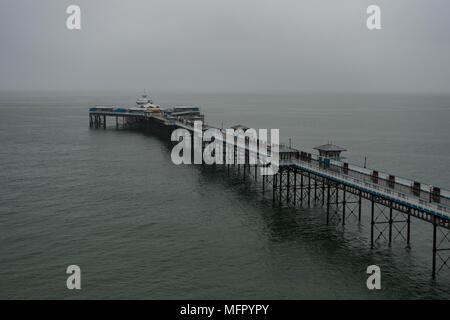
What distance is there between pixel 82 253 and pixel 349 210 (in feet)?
101

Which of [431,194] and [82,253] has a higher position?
[431,194]

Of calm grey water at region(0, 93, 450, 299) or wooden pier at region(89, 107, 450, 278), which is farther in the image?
wooden pier at region(89, 107, 450, 278)

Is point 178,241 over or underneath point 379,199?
underneath

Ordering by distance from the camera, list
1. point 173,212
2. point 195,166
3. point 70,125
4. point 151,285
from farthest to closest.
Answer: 1. point 70,125
2. point 195,166
3. point 173,212
4. point 151,285

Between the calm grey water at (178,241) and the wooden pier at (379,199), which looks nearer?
the calm grey water at (178,241)

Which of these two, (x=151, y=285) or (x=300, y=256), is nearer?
(x=151, y=285)

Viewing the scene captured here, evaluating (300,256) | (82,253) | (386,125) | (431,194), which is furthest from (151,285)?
Result: (386,125)

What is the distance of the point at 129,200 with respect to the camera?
58.1 m

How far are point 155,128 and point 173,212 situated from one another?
84711 mm

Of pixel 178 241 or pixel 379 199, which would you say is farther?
pixel 178 241

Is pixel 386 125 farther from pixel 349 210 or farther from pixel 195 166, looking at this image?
pixel 349 210
